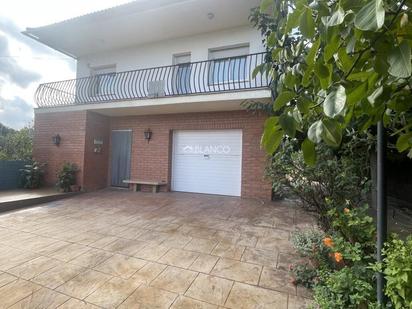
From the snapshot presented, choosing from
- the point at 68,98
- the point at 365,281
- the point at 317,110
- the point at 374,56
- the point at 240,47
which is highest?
the point at 240,47

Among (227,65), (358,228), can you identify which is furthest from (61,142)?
(358,228)

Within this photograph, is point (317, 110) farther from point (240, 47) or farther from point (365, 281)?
point (240, 47)

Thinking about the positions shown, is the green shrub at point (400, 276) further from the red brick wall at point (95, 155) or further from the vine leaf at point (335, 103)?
the red brick wall at point (95, 155)

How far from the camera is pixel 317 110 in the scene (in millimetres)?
809

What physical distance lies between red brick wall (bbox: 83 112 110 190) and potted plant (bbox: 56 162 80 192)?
0.31m

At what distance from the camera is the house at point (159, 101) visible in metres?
6.88

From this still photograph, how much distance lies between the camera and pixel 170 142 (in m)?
8.18

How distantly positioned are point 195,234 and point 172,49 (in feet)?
22.0

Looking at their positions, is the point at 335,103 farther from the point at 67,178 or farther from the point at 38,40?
the point at 38,40

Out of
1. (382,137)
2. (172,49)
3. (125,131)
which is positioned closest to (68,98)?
(125,131)

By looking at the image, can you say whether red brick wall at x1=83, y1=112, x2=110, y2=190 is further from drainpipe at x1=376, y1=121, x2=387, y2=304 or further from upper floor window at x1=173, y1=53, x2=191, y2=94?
drainpipe at x1=376, y1=121, x2=387, y2=304

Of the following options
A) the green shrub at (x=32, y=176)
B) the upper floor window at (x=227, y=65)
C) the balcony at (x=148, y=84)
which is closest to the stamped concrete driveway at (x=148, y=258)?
the green shrub at (x=32, y=176)

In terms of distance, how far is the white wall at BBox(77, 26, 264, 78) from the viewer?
23.6ft

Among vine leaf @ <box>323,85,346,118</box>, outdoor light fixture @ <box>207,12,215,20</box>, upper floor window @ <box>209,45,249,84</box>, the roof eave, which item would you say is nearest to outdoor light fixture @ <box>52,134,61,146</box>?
the roof eave
